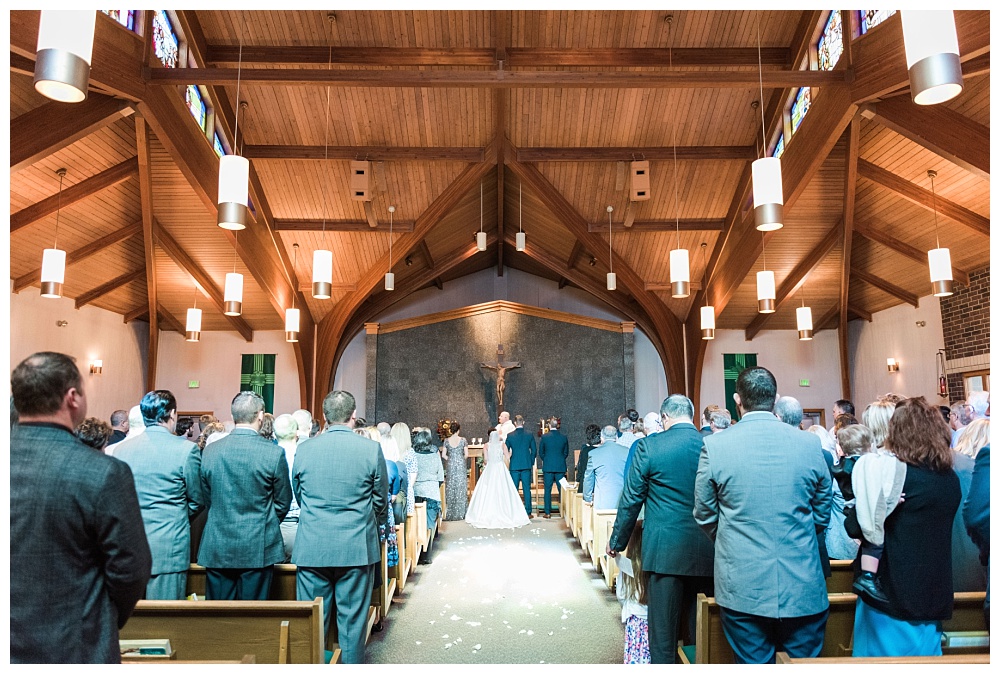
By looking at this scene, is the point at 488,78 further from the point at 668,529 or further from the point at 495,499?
the point at 668,529

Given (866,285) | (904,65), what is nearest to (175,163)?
(904,65)

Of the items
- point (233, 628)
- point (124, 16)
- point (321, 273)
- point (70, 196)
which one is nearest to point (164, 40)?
point (124, 16)

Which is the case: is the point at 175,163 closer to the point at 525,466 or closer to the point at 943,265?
the point at 525,466

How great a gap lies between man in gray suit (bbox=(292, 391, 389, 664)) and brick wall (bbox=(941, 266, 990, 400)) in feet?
32.5

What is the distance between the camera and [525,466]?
9508mm

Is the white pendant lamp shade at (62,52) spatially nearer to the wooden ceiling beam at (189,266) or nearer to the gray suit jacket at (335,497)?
the gray suit jacket at (335,497)

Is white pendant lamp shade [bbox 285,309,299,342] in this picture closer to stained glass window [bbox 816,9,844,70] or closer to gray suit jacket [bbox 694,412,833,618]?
stained glass window [bbox 816,9,844,70]

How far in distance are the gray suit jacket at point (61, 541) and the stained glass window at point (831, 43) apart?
7.56 meters

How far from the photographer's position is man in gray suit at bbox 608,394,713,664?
10.00ft

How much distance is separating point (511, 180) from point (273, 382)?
6.72 meters

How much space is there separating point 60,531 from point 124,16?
21.6ft

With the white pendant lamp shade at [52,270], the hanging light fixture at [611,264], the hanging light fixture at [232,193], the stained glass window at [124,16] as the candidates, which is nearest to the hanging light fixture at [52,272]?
the white pendant lamp shade at [52,270]

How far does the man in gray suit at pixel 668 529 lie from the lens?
3.05 metres

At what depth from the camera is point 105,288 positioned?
1191cm
